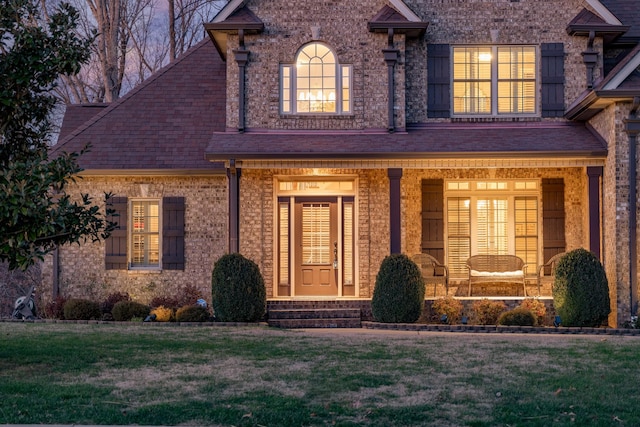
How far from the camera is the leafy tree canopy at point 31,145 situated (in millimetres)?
8875

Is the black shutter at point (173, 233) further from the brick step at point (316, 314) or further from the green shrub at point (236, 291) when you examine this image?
the brick step at point (316, 314)

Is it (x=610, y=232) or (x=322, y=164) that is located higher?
(x=322, y=164)

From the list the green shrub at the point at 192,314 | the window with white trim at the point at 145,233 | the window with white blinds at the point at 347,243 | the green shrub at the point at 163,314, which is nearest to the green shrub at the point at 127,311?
the green shrub at the point at 163,314

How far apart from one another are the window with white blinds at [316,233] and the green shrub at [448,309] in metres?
2.64

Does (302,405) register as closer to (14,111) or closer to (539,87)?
(14,111)

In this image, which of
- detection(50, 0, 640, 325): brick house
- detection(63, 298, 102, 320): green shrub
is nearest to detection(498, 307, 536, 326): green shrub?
detection(50, 0, 640, 325): brick house

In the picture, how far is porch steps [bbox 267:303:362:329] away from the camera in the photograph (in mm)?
15773

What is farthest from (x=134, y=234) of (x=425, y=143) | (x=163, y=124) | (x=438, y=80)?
(x=438, y=80)

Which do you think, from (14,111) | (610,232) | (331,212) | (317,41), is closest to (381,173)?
(331,212)

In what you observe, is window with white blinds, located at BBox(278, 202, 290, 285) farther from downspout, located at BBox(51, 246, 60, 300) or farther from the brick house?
downspout, located at BBox(51, 246, 60, 300)

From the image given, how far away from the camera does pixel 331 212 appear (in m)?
17.5

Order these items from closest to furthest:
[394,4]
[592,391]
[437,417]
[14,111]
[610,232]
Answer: [437,417] → [592,391] → [14,111] → [610,232] → [394,4]

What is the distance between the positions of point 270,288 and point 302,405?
926 cm

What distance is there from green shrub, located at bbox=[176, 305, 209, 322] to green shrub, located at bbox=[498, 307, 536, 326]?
555 cm
